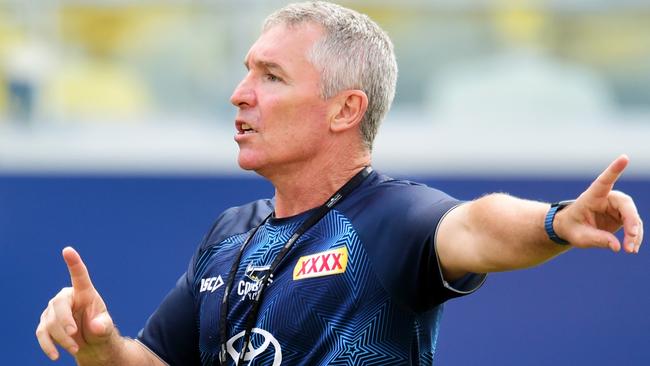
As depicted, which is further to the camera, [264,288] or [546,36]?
[546,36]

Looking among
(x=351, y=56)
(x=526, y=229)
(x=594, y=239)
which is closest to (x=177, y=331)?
(x=351, y=56)

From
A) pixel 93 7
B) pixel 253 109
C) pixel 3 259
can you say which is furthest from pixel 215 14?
pixel 253 109

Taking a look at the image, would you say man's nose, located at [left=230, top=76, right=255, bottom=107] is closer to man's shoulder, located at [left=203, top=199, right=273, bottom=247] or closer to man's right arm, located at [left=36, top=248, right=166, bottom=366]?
man's shoulder, located at [left=203, top=199, right=273, bottom=247]

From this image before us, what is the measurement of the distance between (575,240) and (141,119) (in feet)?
15.7

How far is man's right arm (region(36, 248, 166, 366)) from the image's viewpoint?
3.07 metres

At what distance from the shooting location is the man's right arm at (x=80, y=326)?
3.07 metres

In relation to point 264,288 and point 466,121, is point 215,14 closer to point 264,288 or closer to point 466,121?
point 466,121

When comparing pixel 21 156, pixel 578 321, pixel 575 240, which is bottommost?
pixel 578 321

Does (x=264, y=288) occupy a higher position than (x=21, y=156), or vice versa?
(x=264, y=288)

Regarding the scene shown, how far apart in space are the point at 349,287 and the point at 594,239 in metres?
0.81

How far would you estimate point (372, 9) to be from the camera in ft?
22.7

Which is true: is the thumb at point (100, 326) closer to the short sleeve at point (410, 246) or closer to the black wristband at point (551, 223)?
the short sleeve at point (410, 246)

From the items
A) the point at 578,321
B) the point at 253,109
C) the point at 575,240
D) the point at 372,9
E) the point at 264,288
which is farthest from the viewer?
the point at 372,9

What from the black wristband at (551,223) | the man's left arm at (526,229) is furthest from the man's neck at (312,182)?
the black wristband at (551,223)
